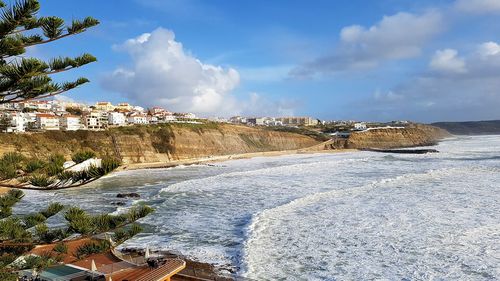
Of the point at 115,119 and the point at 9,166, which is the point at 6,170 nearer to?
the point at 9,166

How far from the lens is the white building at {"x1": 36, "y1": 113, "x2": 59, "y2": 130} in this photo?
4831 cm

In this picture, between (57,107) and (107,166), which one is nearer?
(107,166)

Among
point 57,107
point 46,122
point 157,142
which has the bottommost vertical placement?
point 157,142

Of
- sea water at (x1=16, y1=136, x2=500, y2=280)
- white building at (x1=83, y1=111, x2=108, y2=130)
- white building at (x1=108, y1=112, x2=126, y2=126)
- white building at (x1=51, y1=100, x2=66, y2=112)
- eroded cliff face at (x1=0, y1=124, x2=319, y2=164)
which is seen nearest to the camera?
sea water at (x1=16, y1=136, x2=500, y2=280)

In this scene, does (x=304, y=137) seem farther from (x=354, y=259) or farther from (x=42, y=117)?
(x=354, y=259)

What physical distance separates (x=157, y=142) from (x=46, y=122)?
13.2 metres

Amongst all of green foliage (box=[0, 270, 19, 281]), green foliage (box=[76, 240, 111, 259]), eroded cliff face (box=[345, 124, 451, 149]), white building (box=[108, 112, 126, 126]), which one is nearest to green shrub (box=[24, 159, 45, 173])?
green foliage (box=[0, 270, 19, 281])

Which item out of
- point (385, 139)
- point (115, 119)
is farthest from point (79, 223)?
point (385, 139)

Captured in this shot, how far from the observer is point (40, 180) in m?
4.41

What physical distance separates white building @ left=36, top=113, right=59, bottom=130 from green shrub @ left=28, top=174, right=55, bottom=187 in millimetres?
47822

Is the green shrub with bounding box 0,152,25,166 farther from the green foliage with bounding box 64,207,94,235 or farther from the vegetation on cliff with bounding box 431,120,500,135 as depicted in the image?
the vegetation on cliff with bounding box 431,120,500,135

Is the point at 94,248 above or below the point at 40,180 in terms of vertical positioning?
below

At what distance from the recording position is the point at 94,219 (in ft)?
16.8

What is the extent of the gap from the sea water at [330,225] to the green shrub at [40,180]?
584 cm
